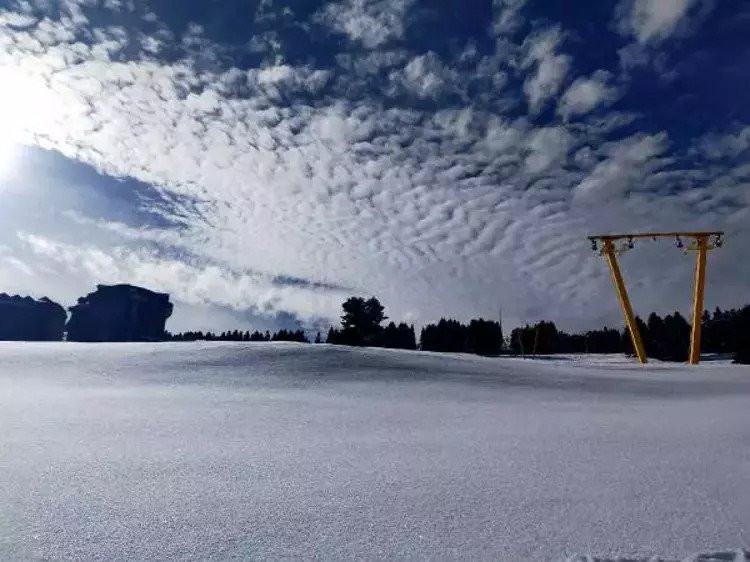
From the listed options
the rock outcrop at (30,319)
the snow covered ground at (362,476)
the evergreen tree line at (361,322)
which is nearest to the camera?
the snow covered ground at (362,476)

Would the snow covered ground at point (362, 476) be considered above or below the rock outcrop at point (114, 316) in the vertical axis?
below

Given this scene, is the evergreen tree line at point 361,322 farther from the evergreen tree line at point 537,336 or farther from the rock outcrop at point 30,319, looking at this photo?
the rock outcrop at point 30,319

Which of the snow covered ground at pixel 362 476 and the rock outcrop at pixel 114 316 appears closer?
the snow covered ground at pixel 362 476

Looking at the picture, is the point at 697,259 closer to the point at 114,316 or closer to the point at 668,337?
the point at 668,337

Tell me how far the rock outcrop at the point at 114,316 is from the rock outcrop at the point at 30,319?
4.18 m

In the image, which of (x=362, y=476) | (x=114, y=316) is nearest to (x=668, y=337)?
(x=362, y=476)

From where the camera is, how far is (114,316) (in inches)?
4845

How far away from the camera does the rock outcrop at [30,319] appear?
11556cm

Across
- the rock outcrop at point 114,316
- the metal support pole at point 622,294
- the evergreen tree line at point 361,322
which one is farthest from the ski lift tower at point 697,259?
the rock outcrop at point 114,316

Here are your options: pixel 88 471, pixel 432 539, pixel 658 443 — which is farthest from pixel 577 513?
pixel 88 471

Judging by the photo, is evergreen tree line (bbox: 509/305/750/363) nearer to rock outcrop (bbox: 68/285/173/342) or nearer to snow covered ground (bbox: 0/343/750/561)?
snow covered ground (bbox: 0/343/750/561)

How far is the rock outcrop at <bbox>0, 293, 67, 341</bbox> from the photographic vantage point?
116 meters

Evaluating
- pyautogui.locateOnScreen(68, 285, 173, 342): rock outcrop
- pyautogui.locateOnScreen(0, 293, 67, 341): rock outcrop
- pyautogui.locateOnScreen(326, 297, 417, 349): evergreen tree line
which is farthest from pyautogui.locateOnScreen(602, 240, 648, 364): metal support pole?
pyautogui.locateOnScreen(0, 293, 67, 341): rock outcrop

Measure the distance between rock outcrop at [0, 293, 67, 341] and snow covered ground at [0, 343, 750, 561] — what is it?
434 feet
